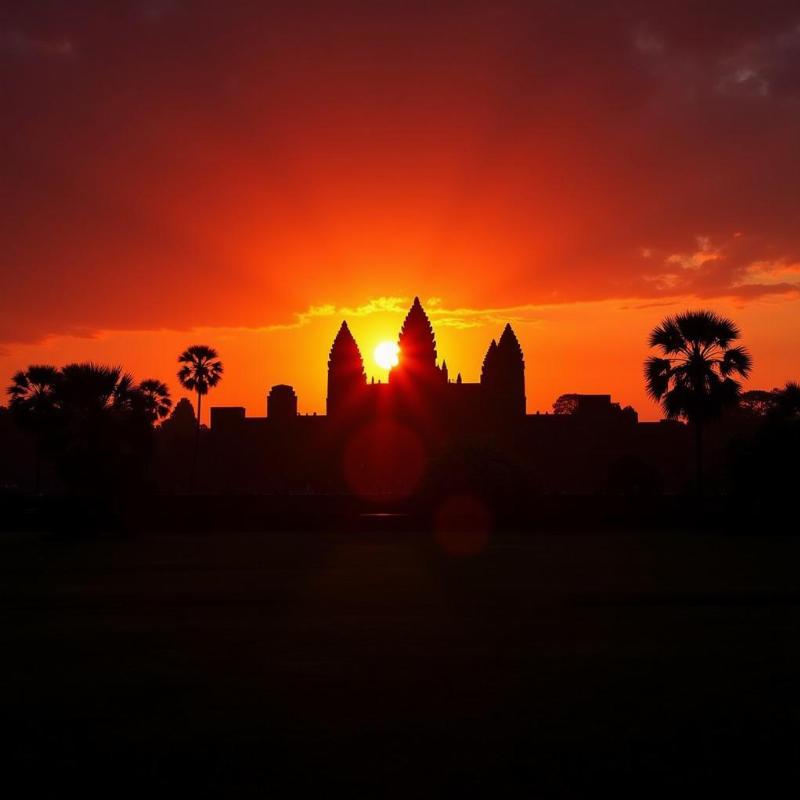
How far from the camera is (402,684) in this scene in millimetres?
6777

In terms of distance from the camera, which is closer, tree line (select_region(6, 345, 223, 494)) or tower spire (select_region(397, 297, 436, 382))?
tree line (select_region(6, 345, 223, 494))

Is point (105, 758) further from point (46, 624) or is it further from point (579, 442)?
point (579, 442)

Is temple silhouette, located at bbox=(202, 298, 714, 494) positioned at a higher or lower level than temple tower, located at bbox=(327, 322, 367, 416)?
lower

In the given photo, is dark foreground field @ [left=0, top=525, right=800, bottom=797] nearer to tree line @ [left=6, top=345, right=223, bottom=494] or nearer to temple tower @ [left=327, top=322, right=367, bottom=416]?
tree line @ [left=6, top=345, right=223, bottom=494]

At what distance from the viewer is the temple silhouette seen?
95.4 m

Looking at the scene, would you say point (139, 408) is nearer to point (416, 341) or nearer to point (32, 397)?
point (32, 397)

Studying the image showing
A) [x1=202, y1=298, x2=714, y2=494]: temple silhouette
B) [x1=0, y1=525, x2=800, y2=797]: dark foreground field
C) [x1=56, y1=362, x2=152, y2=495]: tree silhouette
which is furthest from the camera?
[x1=202, y1=298, x2=714, y2=494]: temple silhouette

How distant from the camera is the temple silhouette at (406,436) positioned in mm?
95375

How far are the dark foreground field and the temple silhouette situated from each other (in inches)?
2919

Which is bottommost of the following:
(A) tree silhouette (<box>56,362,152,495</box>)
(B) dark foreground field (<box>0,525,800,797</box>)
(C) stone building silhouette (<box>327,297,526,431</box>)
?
(B) dark foreground field (<box>0,525,800,797</box>)

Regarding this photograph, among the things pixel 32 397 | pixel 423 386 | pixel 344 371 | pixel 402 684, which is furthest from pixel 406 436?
pixel 402 684

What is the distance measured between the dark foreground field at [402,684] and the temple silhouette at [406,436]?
243 ft

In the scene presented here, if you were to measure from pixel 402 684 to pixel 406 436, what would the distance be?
318ft

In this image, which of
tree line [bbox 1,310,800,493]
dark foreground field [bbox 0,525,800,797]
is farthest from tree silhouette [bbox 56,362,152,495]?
dark foreground field [bbox 0,525,800,797]
